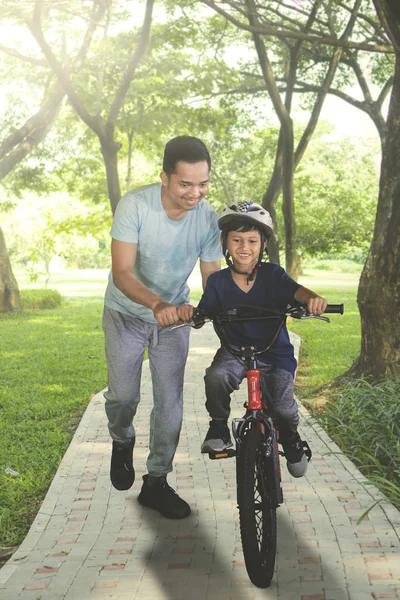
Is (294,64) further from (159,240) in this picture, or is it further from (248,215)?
(248,215)

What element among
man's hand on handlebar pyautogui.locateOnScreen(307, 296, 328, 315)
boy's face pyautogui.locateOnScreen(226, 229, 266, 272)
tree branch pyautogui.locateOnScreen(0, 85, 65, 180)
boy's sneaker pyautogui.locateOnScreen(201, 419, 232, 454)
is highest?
tree branch pyautogui.locateOnScreen(0, 85, 65, 180)

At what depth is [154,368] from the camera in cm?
510

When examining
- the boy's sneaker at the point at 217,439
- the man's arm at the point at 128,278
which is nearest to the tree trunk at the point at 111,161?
the man's arm at the point at 128,278

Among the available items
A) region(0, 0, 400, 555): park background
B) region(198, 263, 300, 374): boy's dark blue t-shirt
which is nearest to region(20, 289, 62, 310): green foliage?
region(0, 0, 400, 555): park background

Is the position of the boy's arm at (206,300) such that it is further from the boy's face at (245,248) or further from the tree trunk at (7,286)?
the tree trunk at (7,286)

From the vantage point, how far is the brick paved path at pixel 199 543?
4078 mm

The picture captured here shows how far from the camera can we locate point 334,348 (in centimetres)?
1473

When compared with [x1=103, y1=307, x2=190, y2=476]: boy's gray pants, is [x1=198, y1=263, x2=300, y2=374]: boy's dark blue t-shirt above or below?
above

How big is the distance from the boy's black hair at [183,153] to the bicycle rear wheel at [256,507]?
1443 millimetres

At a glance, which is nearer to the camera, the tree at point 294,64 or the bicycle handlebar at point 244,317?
the bicycle handlebar at point 244,317

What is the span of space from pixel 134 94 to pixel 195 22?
2.15 metres

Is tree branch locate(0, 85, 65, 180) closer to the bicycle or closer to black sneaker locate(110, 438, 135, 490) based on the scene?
black sneaker locate(110, 438, 135, 490)

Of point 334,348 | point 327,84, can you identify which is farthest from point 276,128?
point 334,348

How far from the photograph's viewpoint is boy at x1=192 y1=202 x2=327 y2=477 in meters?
4.46
